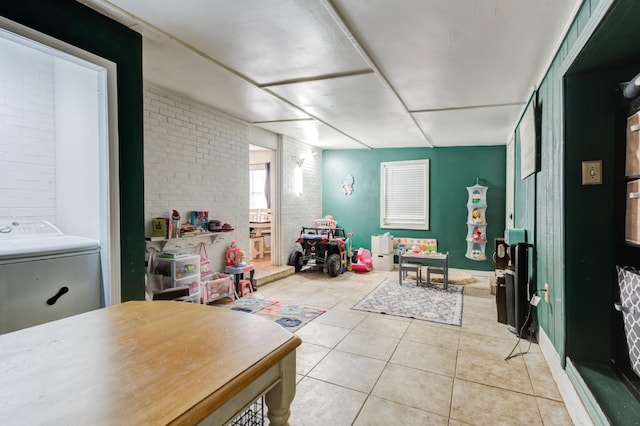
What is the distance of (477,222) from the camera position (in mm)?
6441

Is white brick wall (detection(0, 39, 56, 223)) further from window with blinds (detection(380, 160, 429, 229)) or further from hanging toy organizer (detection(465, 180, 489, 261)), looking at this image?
hanging toy organizer (detection(465, 180, 489, 261))

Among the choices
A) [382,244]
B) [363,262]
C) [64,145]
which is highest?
[64,145]

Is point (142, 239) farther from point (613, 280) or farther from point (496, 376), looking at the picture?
point (613, 280)

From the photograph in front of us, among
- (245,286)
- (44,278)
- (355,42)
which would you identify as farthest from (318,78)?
(245,286)

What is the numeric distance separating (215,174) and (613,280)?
4406 mm

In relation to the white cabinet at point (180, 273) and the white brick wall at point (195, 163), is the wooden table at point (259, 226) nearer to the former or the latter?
the white brick wall at point (195, 163)

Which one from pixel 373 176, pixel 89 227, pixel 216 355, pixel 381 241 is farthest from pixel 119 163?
pixel 373 176

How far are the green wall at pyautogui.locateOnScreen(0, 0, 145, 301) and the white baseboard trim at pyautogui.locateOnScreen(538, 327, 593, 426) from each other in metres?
3.06

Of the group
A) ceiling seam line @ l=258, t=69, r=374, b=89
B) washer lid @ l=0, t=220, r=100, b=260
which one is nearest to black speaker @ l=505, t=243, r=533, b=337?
ceiling seam line @ l=258, t=69, r=374, b=89

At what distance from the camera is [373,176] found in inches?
296

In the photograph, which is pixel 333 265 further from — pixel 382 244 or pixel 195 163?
pixel 195 163

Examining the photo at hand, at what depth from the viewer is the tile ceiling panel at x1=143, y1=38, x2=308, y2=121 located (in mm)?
2875

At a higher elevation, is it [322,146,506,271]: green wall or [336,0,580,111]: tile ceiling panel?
[336,0,580,111]: tile ceiling panel

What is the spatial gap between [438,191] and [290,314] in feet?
14.5
